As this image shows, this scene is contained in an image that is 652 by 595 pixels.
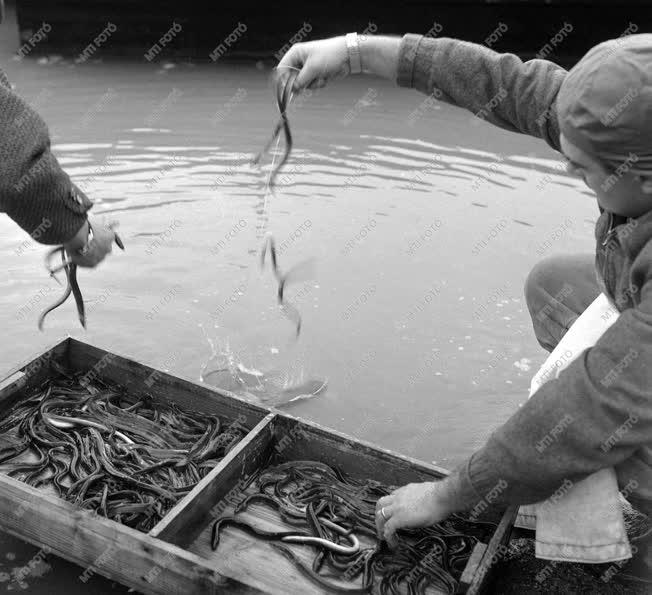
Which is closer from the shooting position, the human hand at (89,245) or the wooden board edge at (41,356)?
the human hand at (89,245)

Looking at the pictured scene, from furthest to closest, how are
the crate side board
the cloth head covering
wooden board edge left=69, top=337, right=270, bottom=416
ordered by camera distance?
the crate side board
wooden board edge left=69, top=337, right=270, bottom=416
the cloth head covering

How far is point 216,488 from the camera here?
2.60m

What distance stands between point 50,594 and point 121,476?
1.39ft

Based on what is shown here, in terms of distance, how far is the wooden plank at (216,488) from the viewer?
2.37 meters

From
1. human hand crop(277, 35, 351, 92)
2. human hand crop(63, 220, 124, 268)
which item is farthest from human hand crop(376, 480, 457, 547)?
human hand crop(277, 35, 351, 92)

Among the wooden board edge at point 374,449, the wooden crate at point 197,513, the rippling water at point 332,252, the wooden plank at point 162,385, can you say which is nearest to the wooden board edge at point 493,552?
the wooden crate at point 197,513

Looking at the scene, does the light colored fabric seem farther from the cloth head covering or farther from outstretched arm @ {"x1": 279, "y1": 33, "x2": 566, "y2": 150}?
outstretched arm @ {"x1": 279, "y1": 33, "x2": 566, "y2": 150}

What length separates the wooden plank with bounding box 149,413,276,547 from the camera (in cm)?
237

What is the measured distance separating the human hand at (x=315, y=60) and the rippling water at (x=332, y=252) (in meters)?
1.48

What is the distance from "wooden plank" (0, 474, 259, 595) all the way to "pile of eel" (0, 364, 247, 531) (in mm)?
166

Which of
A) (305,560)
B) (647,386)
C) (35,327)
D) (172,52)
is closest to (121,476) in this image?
(305,560)

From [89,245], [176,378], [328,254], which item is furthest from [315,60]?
[328,254]

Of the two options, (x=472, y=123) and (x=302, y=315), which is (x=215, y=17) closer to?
(x=472, y=123)

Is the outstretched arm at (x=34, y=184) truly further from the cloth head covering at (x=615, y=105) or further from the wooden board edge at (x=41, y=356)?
the cloth head covering at (x=615, y=105)
